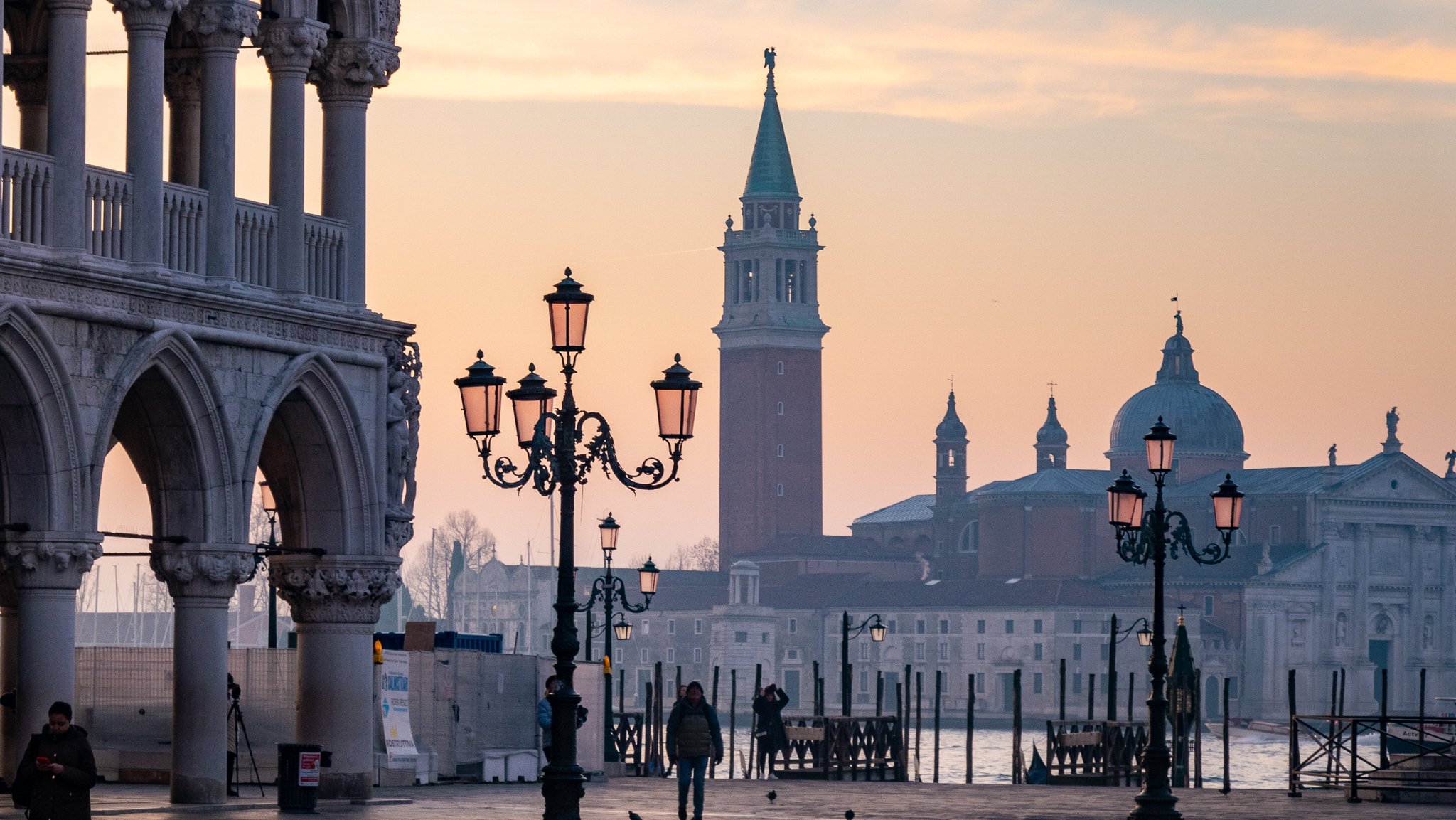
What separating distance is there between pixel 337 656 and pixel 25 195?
5008 millimetres

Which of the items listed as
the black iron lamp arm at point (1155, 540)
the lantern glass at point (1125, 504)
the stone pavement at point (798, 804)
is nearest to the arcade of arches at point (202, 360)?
the stone pavement at point (798, 804)

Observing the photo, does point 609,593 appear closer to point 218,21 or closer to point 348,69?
point 348,69

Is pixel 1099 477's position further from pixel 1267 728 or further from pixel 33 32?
pixel 33 32

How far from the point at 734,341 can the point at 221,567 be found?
379 feet

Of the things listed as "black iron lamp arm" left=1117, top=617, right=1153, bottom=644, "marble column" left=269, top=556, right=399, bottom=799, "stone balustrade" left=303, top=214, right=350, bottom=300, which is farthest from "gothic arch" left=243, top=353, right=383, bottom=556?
"black iron lamp arm" left=1117, top=617, right=1153, bottom=644

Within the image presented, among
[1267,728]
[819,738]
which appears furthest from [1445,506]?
[819,738]

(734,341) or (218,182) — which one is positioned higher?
(734,341)

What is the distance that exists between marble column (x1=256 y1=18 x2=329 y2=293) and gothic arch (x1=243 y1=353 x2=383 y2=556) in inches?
36.5

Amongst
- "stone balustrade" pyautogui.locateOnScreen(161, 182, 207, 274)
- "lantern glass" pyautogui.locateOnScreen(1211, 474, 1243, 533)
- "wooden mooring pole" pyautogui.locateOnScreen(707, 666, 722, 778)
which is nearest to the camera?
"stone balustrade" pyautogui.locateOnScreen(161, 182, 207, 274)

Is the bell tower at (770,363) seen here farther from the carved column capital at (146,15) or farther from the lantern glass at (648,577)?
the carved column capital at (146,15)

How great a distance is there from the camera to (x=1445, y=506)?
134250 millimetres

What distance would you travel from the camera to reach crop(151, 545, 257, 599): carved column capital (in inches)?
805

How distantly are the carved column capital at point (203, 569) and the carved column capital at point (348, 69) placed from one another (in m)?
4.07

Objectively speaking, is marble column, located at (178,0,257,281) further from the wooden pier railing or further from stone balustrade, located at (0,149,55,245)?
the wooden pier railing
